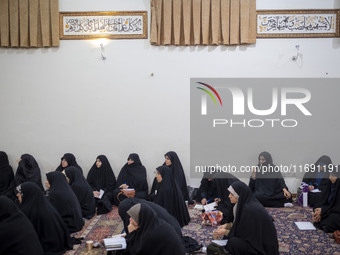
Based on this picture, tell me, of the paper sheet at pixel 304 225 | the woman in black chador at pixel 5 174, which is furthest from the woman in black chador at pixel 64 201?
the paper sheet at pixel 304 225

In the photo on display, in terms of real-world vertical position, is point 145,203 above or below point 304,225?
above

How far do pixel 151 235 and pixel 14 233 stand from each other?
111 cm

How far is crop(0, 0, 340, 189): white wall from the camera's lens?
5.64 m

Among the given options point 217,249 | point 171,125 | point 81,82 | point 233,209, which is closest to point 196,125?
point 171,125

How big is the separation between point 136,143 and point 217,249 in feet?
9.08

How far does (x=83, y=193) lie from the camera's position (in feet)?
15.5

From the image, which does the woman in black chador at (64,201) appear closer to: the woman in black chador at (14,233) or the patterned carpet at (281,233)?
the patterned carpet at (281,233)

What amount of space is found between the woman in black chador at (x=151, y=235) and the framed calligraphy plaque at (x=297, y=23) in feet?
12.1

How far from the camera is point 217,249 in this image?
331cm

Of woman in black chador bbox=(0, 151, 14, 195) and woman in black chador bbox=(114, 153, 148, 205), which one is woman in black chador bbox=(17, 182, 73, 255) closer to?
woman in black chador bbox=(114, 153, 148, 205)

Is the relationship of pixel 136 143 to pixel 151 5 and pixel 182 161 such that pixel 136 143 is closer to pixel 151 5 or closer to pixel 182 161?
pixel 182 161

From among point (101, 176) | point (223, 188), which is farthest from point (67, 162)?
point (223, 188)

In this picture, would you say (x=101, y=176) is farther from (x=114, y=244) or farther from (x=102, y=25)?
(x=114, y=244)

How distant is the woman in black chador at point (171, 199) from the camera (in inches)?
173
